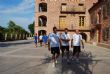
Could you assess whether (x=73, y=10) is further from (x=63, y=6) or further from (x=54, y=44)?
(x=54, y=44)

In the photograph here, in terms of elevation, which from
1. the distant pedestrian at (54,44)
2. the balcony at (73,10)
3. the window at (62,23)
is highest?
the balcony at (73,10)

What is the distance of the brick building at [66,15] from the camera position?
172 feet

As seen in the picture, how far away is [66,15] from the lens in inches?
2080

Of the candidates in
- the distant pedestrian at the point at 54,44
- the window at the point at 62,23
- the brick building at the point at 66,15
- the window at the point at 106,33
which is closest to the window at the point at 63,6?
the brick building at the point at 66,15

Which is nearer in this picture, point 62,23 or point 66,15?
point 62,23

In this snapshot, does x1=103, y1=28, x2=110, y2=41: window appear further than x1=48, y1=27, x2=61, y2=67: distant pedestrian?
Yes

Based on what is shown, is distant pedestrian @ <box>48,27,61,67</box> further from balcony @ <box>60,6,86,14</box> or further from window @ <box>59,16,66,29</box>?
balcony @ <box>60,6,86,14</box>

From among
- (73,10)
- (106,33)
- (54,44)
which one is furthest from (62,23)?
(54,44)

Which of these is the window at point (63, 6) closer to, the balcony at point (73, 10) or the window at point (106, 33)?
the balcony at point (73, 10)

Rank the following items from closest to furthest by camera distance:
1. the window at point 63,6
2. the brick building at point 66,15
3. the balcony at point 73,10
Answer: the brick building at point 66,15 < the balcony at point 73,10 < the window at point 63,6

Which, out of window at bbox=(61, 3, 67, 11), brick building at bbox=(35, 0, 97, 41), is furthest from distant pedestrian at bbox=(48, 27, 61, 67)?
window at bbox=(61, 3, 67, 11)

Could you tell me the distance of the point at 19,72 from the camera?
1114 centimetres

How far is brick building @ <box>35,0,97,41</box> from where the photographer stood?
52.4 m

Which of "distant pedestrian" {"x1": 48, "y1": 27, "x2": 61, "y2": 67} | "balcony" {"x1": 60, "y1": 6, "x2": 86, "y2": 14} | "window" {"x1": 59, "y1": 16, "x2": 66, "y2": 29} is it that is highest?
"balcony" {"x1": 60, "y1": 6, "x2": 86, "y2": 14}
